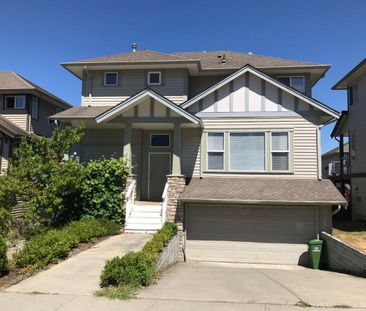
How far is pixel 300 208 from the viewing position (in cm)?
1537

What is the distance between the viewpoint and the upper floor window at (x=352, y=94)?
72.3 feet

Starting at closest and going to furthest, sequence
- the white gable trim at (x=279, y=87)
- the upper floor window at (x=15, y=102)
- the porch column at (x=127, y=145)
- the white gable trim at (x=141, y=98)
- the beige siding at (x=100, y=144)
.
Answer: the white gable trim at (x=141, y=98) < the porch column at (x=127, y=145) < the white gable trim at (x=279, y=87) < the beige siding at (x=100, y=144) < the upper floor window at (x=15, y=102)

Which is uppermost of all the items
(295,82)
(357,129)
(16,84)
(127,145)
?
(16,84)

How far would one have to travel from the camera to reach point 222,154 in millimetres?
16938

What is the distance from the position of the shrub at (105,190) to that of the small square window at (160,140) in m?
3.01

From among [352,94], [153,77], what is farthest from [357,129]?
[153,77]

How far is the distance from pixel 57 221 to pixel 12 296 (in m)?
7.81

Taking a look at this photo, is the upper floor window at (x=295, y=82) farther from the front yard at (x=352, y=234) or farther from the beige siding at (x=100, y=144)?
the beige siding at (x=100, y=144)

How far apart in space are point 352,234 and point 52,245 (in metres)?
11.8

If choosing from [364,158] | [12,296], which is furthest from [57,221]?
[364,158]

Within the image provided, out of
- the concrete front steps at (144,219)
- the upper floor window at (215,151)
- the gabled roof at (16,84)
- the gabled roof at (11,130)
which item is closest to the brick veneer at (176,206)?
the concrete front steps at (144,219)

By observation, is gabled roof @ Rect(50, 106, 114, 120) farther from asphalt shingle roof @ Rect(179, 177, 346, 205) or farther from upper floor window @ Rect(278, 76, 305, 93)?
upper floor window @ Rect(278, 76, 305, 93)

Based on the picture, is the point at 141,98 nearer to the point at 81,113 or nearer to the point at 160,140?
the point at 160,140

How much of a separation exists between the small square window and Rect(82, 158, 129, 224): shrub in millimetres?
3015
